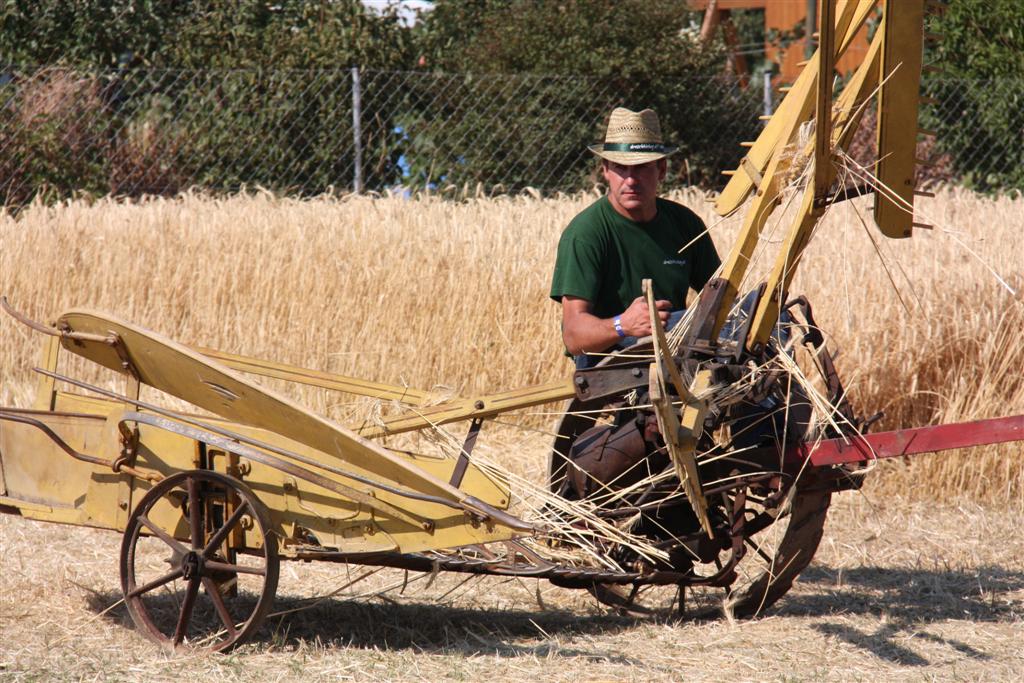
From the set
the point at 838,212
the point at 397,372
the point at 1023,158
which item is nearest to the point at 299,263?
the point at 397,372

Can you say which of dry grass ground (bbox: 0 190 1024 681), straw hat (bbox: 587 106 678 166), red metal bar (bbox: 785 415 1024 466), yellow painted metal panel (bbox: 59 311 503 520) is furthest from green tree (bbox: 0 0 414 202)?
red metal bar (bbox: 785 415 1024 466)

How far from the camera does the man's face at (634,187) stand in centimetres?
514

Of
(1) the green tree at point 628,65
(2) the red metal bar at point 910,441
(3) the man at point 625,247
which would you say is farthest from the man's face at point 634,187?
(1) the green tree at point 628,65

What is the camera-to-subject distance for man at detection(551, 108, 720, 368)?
16.3 ft

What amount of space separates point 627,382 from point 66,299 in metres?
5.21

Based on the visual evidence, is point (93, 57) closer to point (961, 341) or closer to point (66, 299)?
point (66, 299)

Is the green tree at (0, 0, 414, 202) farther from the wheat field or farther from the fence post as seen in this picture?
the wheat field

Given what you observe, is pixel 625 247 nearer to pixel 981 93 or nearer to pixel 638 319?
pixel 638 319

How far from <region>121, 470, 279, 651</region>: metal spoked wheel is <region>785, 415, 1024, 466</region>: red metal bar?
2063 mm

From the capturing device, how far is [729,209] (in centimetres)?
508

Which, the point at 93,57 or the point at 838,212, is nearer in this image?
the point at 838,212

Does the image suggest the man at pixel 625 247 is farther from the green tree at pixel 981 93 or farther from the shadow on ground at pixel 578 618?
the green tree at pixel 981 93

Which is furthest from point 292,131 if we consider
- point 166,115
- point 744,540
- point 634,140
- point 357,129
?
point 744,540

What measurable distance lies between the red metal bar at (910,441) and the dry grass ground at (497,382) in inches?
23.8
